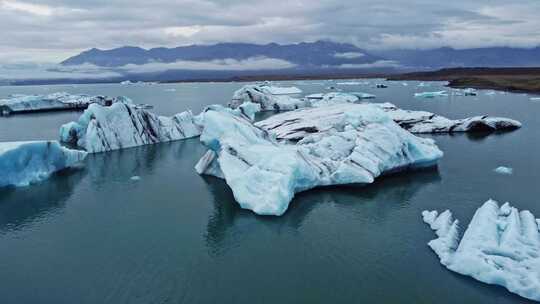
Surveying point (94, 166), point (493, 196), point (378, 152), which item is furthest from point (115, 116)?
point (493, 196)

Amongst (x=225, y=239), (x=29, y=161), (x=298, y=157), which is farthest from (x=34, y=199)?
(x=298, y=157)

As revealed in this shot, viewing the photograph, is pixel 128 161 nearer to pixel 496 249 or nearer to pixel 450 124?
pixel 496 249

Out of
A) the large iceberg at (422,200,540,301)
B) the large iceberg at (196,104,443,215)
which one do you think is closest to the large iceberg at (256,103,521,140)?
the large iceberg at (196,104,443,215)

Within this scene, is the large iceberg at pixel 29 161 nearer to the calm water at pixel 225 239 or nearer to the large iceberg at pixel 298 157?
the calm water at pixel 225 239


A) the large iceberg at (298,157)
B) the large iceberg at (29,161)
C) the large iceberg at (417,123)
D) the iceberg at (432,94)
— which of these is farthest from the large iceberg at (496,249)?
the iceberg at (432,94)

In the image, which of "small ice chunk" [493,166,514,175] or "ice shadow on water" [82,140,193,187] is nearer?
"small ice chunk" [493,166,514,175]

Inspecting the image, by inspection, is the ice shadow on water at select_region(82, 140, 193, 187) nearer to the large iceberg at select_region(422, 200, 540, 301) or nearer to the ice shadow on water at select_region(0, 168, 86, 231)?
the ice shadow on water at select_region(0, 168, 86, 231)

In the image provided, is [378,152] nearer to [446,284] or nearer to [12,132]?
[446,284]
